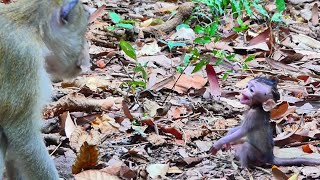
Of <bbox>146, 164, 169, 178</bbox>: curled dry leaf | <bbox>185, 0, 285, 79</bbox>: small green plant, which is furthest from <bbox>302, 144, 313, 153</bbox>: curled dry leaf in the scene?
<bbox>185, 0, 285, 79</bbox>: small green plant

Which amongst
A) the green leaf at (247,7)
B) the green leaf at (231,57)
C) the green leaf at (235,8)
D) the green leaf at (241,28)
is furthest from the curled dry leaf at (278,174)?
the green leaf at (235,8)

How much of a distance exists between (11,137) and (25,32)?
0.63 metres

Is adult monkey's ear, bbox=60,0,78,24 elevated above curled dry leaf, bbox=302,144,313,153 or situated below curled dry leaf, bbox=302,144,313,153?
above

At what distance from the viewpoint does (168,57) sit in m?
7.74

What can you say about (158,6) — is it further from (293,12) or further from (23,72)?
(23,72)

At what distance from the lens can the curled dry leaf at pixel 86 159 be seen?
4859mm

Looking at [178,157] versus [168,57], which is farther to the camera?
[168,57]

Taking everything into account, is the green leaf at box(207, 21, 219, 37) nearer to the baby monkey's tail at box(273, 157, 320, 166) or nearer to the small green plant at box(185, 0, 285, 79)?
the small green plant at box(185, 0, 285, 79)

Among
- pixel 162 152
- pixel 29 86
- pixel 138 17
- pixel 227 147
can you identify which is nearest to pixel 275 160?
pixel 227 147

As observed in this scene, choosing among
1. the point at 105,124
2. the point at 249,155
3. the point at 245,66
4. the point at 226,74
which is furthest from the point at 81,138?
the point at 245,66

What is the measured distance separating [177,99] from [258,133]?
151 cm

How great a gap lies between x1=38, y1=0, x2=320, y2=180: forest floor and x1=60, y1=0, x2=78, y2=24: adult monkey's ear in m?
0.87

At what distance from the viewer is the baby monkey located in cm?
505

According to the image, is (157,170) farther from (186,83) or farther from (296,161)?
(186,83)
